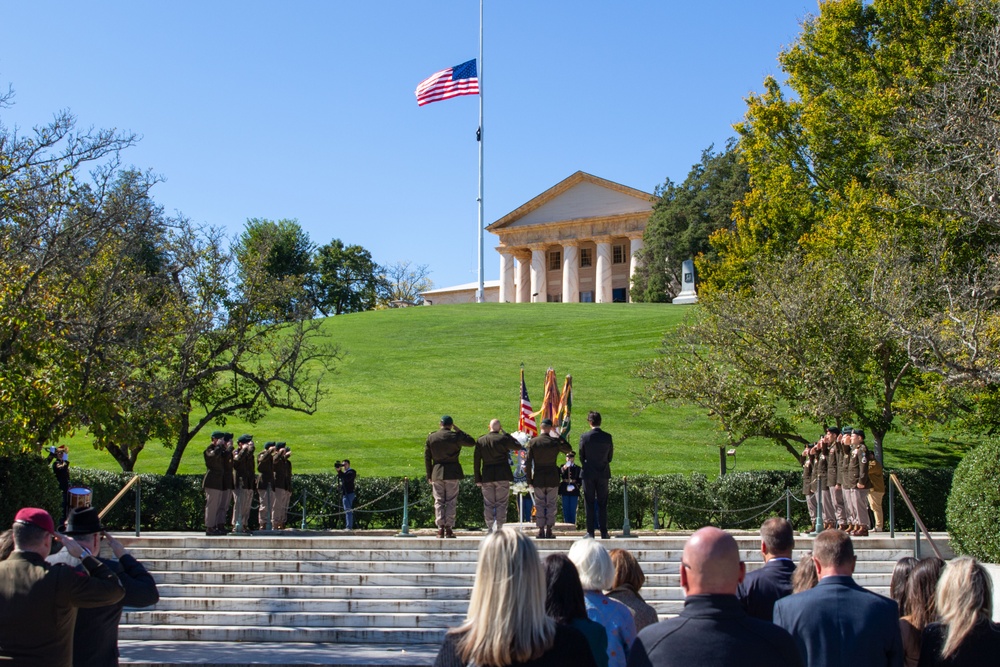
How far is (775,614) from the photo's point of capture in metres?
5.37

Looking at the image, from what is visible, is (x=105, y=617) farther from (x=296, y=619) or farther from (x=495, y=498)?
(x=495, y=498)

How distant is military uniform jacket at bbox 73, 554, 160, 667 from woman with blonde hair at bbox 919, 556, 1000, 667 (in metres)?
4.58

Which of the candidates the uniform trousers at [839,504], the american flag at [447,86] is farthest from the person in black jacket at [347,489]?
the american flag at [447,86]

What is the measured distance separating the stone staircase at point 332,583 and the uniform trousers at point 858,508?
77 cm

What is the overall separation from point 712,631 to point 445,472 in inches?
537

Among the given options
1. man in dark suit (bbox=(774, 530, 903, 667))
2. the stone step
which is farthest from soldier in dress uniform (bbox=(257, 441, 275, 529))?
man in dark suit (bbox=(774, 530, 903, 667))

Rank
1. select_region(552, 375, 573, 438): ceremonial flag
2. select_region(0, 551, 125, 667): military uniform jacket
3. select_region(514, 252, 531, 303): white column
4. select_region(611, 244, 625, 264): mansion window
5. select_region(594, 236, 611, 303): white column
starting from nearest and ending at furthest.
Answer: select_region(0, 551, 125, 667): military uniform jacket → select_region(552, 375, 573, 438): ceremonial flag → select_region(594, 236, 611, 303): white column → select_region(611, 244, 625, 264): mansion window → select_region(514, 252, 531, 303): white column

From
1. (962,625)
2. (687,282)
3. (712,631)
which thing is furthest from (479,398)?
(687,282)

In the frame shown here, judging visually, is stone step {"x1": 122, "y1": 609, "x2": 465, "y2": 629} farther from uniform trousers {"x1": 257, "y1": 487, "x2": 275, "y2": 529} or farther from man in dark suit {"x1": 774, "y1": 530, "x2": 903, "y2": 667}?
man in dark suit {"x1": 774, "y1": 530, "x2": 903, "y2": 667}

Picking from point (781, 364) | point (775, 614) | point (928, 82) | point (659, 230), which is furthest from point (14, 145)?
point (659, 230)

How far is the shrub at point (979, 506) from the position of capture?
47.1ft

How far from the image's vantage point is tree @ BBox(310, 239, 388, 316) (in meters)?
93.3

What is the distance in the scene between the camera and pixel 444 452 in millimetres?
17312

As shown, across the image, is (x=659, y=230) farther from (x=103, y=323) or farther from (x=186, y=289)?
(x=103, y=323)
